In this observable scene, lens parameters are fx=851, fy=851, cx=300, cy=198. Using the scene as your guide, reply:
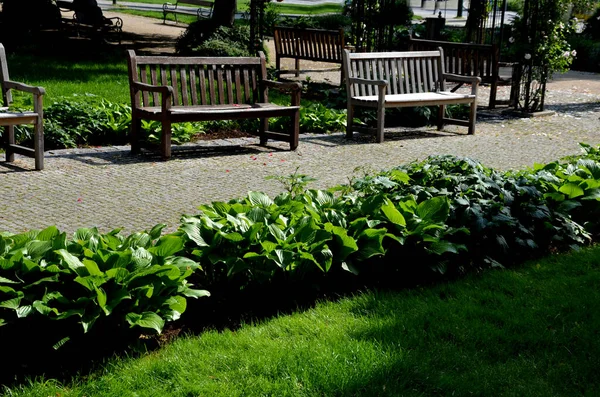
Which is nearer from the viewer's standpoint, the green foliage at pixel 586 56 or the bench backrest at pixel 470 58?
the bench backrest at pixel 470 58

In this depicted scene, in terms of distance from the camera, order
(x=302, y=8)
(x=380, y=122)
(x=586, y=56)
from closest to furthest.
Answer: (x=380, y=122)
(x=586, y=56)
(x=302, y=8)

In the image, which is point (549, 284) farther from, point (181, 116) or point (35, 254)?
point (181, 116)

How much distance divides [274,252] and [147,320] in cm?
88

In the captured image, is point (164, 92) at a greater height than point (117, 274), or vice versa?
point (164, 92)

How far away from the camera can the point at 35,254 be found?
3963 millimetres

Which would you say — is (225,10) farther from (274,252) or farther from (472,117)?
(274,252)

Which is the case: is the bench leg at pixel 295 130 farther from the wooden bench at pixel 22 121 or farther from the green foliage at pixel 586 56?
the green foliage at pixel 586 56

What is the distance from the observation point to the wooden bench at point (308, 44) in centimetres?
1555

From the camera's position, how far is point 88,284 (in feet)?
12.2

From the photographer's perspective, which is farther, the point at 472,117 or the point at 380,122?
the point at 472,117

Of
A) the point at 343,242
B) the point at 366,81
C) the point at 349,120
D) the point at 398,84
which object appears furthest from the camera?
the point at 398,84

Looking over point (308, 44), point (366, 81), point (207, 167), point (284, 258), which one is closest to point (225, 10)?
point (308, 44)

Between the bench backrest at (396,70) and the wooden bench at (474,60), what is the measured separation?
204 cm

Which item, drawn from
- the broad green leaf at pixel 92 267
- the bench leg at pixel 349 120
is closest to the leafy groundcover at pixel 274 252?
the broad green leaf at pixel 92 267
